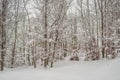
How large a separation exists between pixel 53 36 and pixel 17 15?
6303 millimetres

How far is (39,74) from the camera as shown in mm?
12758

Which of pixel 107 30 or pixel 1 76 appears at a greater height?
pixel 107 30

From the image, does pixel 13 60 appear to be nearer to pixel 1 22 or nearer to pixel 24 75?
pixel 1 22

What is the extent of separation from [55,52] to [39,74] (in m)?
4.22

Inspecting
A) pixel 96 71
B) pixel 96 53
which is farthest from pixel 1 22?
pixel 96 71

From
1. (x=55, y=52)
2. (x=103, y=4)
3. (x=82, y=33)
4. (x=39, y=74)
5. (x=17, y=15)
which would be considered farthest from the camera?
(x=17, y=15)

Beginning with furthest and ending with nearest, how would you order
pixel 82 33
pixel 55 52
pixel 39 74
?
1. pixel 82 33
2. pixel 55 52
3. pixel 39 74

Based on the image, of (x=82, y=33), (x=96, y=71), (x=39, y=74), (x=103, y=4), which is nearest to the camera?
(x=96, y=71)

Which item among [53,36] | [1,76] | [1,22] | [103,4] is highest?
[103,4]

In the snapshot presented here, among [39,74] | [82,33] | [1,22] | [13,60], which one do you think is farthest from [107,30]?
[13,60]

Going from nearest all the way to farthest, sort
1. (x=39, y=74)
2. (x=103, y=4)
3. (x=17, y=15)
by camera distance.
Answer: (x=39, y=74)
(x=103, y=4)
(x=17, y=15)

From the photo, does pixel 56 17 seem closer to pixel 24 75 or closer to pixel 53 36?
pixel 53 36

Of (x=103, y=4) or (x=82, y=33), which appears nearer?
(x=82, y=33)

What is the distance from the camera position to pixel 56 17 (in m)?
17.1
